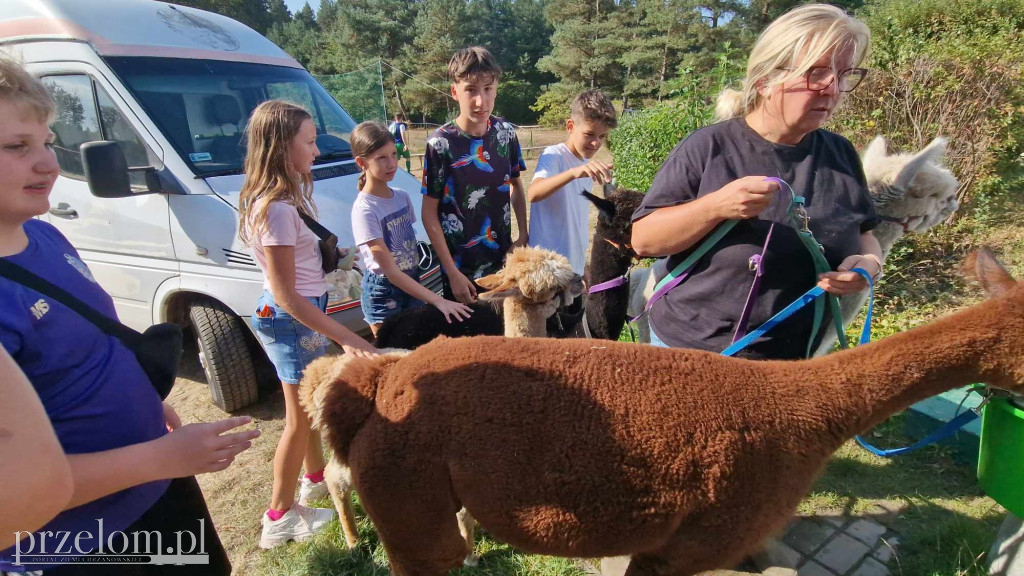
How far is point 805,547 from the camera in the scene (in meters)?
2.79

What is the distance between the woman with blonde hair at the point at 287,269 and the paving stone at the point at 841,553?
2609 mm

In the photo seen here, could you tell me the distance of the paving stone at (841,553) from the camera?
8.78 ft

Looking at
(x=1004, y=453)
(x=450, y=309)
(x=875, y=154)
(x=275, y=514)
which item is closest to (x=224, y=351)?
(x=275, y=514)

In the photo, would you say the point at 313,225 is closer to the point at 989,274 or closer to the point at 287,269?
the point at 287,269

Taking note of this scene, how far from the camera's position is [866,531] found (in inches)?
113

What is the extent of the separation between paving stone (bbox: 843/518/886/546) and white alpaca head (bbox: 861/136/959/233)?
1931 mm

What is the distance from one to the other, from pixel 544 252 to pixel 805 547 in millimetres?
2230

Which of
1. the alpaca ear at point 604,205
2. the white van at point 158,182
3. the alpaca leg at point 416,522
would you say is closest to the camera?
the alpaca leg at point 416,522

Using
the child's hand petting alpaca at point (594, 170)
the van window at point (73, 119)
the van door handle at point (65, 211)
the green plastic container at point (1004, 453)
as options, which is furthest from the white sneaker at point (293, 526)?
the van window at point (73, 119)

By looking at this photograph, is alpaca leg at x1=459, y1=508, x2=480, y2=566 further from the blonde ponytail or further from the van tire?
the van tire

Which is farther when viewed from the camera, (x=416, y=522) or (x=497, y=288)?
(x=497, y=288)

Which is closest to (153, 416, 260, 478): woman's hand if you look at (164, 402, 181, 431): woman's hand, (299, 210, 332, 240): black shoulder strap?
(164, 402, 181, 431): woman's hand

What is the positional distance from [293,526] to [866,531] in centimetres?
326

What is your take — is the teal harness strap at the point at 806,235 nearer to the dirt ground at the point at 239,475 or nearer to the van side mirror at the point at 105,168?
the dirt ground at the point at 239,475
